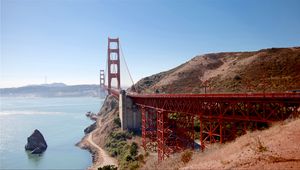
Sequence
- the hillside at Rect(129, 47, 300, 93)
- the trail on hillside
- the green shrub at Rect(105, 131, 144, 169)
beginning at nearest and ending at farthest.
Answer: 1. the green shrub at Rect(105, 131, 144, 169)
2. the trail on hillside
3. the hillside at Rect(129, 47, 300, 93)

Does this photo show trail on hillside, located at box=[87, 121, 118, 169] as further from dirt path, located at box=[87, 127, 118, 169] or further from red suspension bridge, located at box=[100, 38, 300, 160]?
red suspension bridge, located at box=[100, 38, 300, 160]

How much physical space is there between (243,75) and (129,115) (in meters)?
26.2

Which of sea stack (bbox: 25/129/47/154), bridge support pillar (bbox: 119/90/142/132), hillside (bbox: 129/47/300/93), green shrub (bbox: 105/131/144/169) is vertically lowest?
sea stack (bbox: 25/129/47/154)

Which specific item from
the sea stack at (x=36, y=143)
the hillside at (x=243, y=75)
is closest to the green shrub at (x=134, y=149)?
the hillside at (x=243, y=75)

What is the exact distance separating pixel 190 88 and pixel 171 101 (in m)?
39.6

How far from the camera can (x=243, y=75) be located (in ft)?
197

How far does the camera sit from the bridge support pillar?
1901 inches

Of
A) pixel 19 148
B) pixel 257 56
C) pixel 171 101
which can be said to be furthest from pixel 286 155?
pixel 257 56

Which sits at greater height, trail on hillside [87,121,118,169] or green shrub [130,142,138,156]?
green shrub [130,142,138,156]

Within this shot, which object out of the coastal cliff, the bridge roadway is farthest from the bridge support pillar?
the bridge roadway

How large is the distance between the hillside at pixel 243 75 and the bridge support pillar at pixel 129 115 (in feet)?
39.8

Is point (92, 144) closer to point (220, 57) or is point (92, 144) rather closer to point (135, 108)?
point (135, 108)

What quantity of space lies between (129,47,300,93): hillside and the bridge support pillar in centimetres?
1212

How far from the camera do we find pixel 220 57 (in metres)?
90.6
